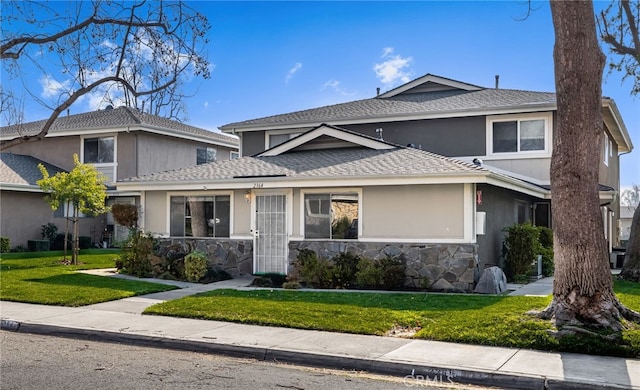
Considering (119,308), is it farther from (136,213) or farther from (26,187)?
(26,187)

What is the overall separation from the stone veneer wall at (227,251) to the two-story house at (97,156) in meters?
9.03

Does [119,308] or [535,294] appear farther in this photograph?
[535,294]

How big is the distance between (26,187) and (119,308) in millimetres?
14447

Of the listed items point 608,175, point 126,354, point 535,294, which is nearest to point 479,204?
point 535,294

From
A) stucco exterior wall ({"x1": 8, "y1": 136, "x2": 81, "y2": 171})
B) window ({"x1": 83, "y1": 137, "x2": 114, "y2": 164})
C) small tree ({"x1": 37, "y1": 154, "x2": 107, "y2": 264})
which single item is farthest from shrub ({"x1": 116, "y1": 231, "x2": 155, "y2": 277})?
stucco exterior wall ({"x1": 8, "y1": 136, "x2": 81, "y2": 171})

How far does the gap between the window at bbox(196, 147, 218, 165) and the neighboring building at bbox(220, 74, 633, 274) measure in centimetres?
731

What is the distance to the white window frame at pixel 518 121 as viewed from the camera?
64.8ft

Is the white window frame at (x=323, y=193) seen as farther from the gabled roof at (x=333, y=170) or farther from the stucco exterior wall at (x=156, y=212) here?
the stucco exterior wall at (x=156, y=212)

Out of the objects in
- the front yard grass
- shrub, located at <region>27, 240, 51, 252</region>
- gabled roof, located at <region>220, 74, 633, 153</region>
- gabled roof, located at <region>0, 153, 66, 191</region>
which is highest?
gabled roof, located at <region>220, 74, 633, 153</region>

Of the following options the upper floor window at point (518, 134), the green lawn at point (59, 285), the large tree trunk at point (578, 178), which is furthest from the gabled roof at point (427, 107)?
the large tree trunk at point (578, 178)

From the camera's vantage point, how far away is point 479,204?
15.5 m

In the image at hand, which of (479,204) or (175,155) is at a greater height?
(175,155)

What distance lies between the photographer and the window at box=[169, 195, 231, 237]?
18.0 m

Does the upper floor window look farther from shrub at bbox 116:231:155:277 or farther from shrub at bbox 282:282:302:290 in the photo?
shrub at bbox 116:231:155:277
